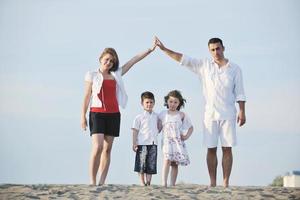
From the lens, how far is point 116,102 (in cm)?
1225

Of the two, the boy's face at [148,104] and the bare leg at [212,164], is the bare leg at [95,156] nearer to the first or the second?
the boy's face at [148,104]

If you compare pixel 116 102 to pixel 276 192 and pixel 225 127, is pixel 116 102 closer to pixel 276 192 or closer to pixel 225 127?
pixel 225 127

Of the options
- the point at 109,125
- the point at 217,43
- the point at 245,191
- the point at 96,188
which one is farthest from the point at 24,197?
the point at 217,43

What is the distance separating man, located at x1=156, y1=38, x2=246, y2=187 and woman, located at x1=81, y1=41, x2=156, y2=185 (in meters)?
1.33

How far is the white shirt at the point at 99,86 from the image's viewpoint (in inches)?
480

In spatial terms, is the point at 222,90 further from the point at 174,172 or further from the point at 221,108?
the point at 174,172

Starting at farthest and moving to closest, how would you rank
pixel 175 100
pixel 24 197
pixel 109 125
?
pixel 175 100 → pixel 109 125 → pixel 24 197

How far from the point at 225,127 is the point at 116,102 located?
171cm

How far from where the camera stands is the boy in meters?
13.4

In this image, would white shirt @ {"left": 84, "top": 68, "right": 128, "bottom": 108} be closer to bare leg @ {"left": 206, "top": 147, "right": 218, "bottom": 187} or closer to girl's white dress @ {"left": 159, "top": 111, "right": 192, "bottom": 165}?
girl's white dress @ {"left": 159, "top": 111, "right": 192, "bottom": 165}

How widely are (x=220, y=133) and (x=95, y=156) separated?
77.4 inches

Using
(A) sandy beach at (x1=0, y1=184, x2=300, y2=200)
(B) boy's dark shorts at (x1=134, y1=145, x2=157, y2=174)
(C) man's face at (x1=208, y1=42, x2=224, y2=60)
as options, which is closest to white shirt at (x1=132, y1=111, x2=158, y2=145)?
(B) boy's dark shorts at (x1=134, y1=145, x2=157, y2=174)

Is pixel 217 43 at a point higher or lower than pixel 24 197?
higher

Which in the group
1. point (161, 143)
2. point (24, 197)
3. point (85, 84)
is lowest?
point (24, 197)
